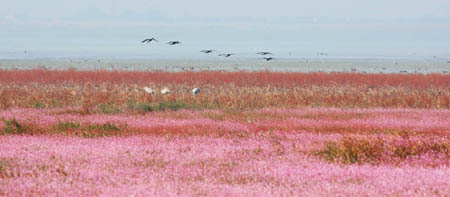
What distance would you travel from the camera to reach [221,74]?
4031cm

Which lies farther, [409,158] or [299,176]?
[409,158]

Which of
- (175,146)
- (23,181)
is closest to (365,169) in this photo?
(175,146)

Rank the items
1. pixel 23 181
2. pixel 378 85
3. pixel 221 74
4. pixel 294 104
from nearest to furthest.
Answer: pixel 23 181, pixel 294 104, pixel 378 85, pixel 221 74

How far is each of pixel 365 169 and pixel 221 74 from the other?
31162mm

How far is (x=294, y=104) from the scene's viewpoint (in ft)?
76.6

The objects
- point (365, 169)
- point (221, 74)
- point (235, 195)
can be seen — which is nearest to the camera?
point (235, 195)

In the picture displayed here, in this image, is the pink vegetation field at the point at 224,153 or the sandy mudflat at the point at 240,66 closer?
the pink vegetation field at the point at 224,153

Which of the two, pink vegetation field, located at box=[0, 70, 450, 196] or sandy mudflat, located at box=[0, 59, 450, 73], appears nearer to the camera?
pink vegetation field, located at box=[0, 70, 450, 196]

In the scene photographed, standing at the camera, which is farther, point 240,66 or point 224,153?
point 240,66

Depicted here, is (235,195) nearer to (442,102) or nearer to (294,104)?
(294,104)

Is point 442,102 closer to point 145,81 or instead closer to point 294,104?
point 294,104

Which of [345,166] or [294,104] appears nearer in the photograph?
[345,166]

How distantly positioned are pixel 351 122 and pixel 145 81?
2251 cm

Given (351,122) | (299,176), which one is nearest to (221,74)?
(351,122)
